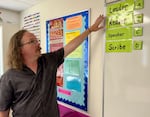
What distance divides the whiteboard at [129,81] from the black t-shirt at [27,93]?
52 cm

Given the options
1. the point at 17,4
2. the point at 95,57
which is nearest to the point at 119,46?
the point at 95,57

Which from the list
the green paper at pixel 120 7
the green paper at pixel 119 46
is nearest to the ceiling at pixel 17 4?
the green paper at pixel 120 7

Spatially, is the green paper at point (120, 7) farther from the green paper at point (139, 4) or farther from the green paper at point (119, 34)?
the green paper at point (119, 34)

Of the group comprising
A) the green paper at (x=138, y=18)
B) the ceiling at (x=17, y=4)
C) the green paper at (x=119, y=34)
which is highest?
the ceiling at (x=17, y=4)

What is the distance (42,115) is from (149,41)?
99cm

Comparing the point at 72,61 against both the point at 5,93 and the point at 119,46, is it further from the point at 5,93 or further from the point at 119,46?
the point at 5,93

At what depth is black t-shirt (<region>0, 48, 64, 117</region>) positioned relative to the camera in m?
1.39

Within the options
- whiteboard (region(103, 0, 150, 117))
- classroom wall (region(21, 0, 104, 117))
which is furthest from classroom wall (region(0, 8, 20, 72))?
whiteboard (region(103, 0, 150, 117))

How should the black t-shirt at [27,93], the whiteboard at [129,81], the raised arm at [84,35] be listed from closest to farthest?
the whiteboard at [129,81] → the black t-shirt at [27,93] → the raised arm at [84,35]

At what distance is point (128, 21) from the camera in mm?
1401

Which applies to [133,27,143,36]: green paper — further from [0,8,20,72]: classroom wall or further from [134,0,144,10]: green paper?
[0,8,20,72]: classroom wall

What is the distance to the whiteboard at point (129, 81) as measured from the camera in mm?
1282

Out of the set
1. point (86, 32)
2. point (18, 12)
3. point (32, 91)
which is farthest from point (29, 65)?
point (18, 12)

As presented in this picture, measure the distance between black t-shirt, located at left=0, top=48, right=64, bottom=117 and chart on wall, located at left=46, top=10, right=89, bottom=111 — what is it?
18.7 inches
